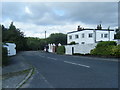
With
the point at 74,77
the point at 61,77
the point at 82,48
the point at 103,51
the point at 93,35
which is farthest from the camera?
the point at 93,35

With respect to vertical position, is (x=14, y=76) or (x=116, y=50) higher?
(x=116, y=50)

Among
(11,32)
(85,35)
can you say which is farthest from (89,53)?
(11,32)

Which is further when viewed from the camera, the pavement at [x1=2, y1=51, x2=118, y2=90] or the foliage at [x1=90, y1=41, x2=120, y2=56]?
the foliage at [x1=90, y1=41, x2=120, y2=56]

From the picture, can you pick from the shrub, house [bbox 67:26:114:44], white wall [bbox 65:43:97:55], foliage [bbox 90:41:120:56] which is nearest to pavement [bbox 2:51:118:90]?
the shrub

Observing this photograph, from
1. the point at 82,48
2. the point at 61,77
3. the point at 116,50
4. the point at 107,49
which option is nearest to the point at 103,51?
the point at 107,49

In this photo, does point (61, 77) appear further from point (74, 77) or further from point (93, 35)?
point (93, 35)

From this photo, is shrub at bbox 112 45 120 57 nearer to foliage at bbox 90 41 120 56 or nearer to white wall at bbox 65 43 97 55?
foliage at bbox 90 41 120 56

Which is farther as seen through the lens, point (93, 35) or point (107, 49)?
point (93, 35)

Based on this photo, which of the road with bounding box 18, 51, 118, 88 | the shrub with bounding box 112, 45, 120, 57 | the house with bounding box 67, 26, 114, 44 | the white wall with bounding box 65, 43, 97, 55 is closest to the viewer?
the road with bounding box 18, 51, 118, 88

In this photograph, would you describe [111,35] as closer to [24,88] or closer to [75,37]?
[75,37]

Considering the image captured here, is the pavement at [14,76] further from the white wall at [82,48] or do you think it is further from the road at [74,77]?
the white wall at [82,48]

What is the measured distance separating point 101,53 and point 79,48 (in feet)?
36.1

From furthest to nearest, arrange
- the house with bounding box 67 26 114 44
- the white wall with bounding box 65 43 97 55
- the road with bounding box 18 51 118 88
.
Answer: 1. the house with bounding box 67 26 114 44
2. the white wall with bounding box 65 43 97 55
3. the road with bounding box 18 51 118 88

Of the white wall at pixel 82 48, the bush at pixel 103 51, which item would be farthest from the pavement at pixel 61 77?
the white wall at pixel 82 48
